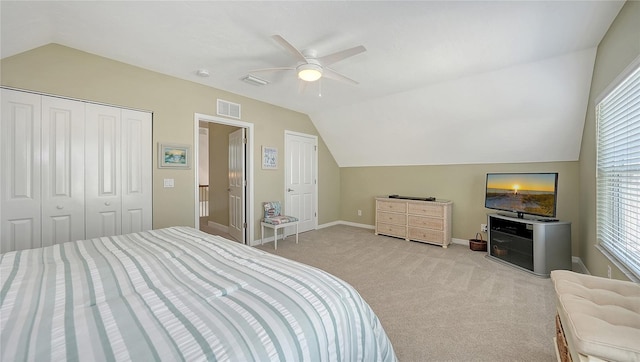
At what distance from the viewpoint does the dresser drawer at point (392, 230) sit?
4629 mm

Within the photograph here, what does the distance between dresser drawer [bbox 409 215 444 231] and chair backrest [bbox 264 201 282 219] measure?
2.45 metres

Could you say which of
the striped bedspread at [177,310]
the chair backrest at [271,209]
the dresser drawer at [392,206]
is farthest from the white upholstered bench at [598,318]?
the chair backrest at [271,209]

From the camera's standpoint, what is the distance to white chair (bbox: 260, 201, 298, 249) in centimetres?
407

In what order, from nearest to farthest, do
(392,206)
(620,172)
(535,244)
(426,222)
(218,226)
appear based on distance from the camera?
(620,172) < (535,244) < (426,222) < (392,206) < (218,226)

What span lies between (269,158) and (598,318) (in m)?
4.17

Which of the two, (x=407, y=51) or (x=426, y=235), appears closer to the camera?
(x=407, y=51)

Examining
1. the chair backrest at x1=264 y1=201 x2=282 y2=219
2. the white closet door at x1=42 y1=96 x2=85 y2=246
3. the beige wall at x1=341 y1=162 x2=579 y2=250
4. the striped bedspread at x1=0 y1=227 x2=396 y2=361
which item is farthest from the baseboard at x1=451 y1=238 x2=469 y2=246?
the white closet door at x1=42 y1=96 x2=85 y2=246

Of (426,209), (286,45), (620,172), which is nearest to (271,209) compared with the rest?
(426,209)

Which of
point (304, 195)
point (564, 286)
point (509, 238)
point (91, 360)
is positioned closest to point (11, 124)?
point (91, 360)

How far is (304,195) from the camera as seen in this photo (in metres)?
5.21

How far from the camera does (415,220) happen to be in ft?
14.6

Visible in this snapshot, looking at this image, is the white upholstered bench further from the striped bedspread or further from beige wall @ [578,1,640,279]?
the striped bedspread

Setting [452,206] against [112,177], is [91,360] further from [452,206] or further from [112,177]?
[452,206]

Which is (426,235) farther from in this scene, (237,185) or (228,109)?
(228,109)
